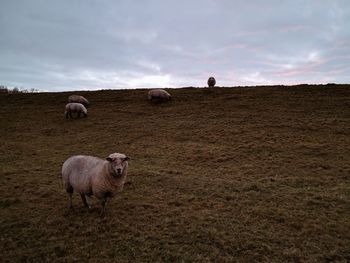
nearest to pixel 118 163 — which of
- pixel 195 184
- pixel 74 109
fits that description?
pixel 195 184

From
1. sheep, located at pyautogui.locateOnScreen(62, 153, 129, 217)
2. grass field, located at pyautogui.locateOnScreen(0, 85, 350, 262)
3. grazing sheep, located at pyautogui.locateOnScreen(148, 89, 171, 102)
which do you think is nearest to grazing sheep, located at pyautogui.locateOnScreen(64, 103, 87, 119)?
grass field, located at pyautogui.locateOnScreen(0, 85, 350, 262)

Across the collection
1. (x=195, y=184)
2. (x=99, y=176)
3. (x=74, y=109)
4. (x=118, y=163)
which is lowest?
(x=195, y=184)

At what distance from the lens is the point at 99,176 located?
9.11 m

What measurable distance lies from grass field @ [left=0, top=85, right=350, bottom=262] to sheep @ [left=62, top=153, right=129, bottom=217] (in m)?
0.89

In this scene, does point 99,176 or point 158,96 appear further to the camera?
point 158,96

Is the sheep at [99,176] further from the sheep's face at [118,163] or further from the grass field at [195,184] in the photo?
the grass field at [195,184]

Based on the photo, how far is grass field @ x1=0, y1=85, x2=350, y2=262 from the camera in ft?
24.7

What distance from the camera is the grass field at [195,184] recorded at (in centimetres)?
754

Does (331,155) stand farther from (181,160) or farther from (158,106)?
(158,106)

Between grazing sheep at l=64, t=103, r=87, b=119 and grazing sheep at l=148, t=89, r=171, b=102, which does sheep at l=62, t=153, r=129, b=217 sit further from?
grazing sheep at l=148, t=89, r=171, b=102

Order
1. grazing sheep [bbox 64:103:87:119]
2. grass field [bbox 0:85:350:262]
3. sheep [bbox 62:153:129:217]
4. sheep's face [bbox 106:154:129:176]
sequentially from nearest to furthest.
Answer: grass field [bbox 0:85:350:262] < sheep's face [bbox 106:154:129:176] < sheep [bbox 62:153:129:217] < grazing sheep [bbox 64:103:87:119]

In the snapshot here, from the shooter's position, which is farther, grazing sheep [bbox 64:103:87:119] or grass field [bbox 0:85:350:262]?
grazing sheep [bbox 64:103:87:119]

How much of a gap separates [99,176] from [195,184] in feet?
17.5

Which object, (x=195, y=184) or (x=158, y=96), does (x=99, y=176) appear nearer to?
(x=195, y=184)
